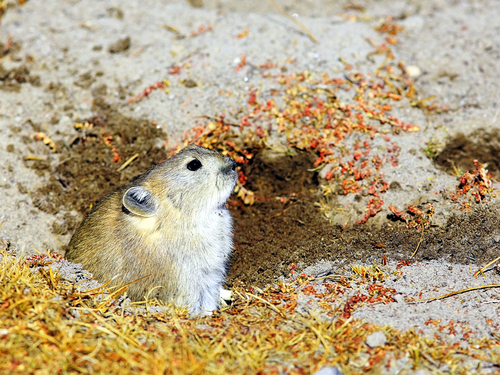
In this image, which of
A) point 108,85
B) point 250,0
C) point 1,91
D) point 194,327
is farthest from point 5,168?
point 250,0

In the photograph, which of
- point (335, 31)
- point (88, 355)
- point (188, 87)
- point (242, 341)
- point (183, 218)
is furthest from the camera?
point (335, 31)

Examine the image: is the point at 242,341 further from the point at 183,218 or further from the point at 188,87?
the point at 188,87

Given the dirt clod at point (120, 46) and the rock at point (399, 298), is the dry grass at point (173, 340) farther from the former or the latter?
the dirt clod at point (120, 46)

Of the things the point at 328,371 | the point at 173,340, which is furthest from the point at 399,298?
the point at 173,340

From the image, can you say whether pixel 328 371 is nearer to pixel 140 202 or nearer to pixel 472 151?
pixel 140 202

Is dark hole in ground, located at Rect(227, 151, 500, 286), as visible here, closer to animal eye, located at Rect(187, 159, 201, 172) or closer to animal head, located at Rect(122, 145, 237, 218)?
animal head, located at Rect(122, 145, 237, 218)

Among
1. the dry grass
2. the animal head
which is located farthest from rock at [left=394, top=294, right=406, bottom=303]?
the animal head

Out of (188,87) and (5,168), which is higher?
(188,87)
